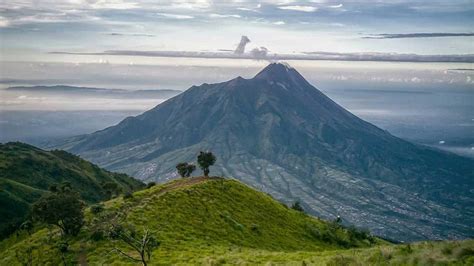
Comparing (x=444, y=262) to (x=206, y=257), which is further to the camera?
(x=206, y=257)

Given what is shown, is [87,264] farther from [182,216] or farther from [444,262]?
[444,262]

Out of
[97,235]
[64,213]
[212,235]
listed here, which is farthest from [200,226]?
[64,213]

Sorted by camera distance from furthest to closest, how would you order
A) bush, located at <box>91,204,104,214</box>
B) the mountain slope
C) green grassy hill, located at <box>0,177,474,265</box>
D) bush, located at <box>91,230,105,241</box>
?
bush, located at <box>91,204,104,214</box> < bush, located at <box>91,230,105,241</box> < the mountain slope < green grassy hill, located at <box>0,177,474,265</box>

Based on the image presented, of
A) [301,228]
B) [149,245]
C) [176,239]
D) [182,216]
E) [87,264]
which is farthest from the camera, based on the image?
[301,228]

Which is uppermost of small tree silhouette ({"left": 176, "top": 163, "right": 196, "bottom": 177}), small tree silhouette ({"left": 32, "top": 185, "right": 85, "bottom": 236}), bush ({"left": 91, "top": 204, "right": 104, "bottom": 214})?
small tree silhouette ({"left": 32, "top": 185, "right": 85, "bottom": 236})

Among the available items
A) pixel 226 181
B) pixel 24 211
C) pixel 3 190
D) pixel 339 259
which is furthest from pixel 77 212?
pixel 3 190

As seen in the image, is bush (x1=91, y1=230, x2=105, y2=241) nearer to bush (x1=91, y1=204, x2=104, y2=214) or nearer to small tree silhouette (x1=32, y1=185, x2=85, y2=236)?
small tree silhouette (x1=32, y1=185, x2=85, y2=236)

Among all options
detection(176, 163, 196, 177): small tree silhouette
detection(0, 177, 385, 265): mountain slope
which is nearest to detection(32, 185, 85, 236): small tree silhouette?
detection(0, 177, 385, 265): mountain slope

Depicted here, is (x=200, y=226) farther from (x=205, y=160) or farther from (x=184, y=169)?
(x=184, y=169)
